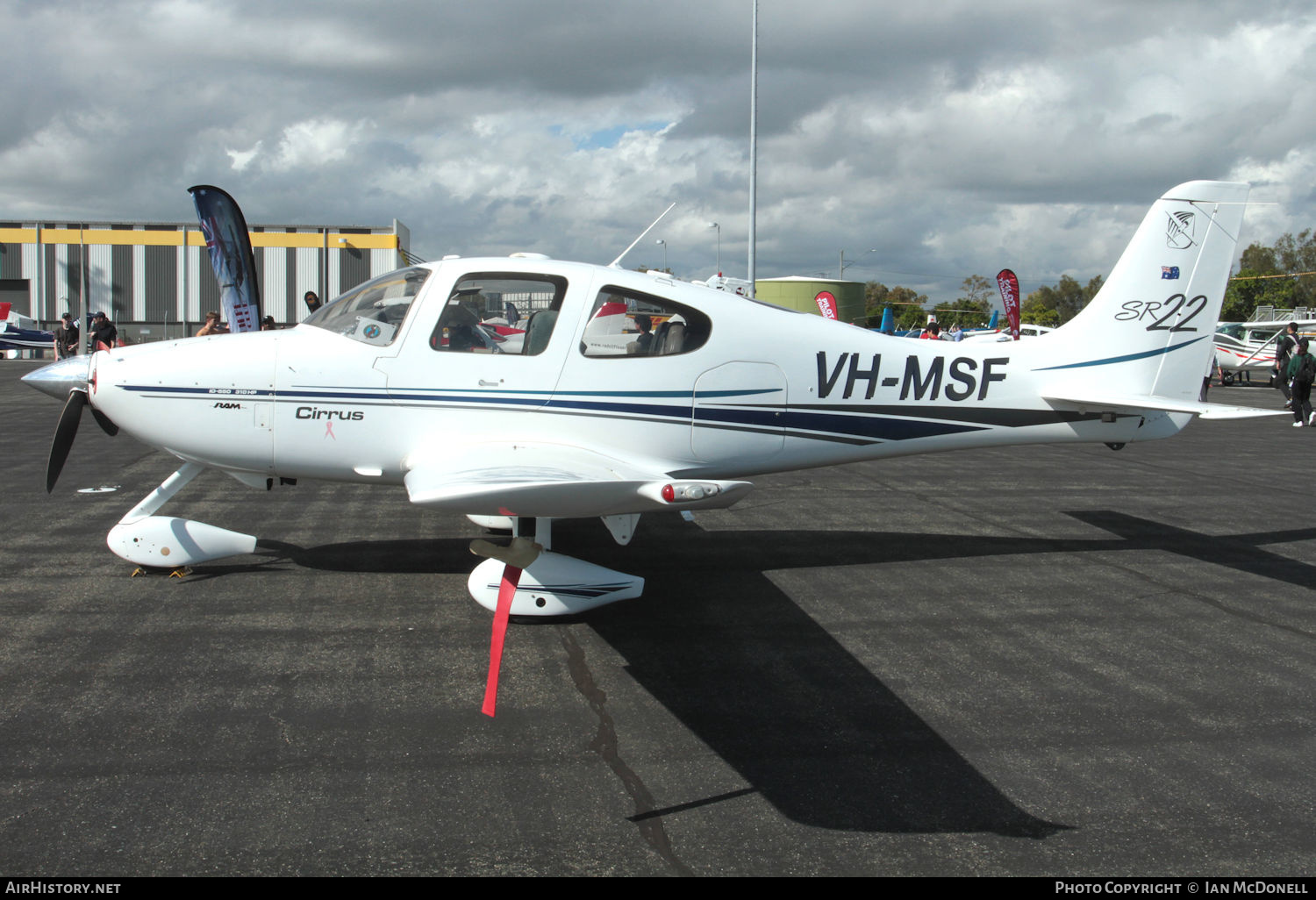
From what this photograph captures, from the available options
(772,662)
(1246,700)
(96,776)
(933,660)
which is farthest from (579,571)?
(1246,700)

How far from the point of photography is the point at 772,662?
197 inches

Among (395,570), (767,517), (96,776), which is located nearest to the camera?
(96,776)

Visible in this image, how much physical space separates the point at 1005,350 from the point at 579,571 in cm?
374

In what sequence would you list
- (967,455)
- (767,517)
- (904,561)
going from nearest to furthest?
(904,561) < (767,517) < (967,455)

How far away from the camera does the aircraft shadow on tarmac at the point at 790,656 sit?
11.8 ft

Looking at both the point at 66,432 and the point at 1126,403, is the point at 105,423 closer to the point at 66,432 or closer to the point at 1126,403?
the point at 66,432

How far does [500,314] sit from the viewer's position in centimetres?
590

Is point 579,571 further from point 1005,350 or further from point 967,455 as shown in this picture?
point 967,455

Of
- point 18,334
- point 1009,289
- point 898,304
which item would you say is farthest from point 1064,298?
point 18,334

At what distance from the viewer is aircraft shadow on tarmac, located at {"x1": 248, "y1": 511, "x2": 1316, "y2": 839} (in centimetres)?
358

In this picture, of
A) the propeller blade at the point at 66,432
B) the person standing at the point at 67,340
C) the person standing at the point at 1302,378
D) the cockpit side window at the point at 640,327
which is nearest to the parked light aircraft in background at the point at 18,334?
the person standing at the point at 67,340

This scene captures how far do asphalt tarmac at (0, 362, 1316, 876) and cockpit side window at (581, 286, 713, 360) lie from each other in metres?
1.70

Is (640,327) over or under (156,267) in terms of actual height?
under

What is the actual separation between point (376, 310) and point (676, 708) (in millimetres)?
3284
